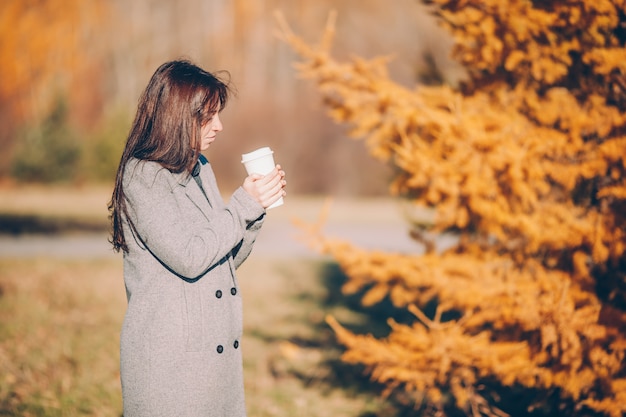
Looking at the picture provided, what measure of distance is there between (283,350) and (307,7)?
30955 mm

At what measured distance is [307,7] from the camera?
110 feet

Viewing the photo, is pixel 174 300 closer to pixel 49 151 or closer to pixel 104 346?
pixel 104 346

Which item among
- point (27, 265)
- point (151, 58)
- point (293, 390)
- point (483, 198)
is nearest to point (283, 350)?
point (293, 390)

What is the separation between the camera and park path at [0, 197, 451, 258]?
399 inches

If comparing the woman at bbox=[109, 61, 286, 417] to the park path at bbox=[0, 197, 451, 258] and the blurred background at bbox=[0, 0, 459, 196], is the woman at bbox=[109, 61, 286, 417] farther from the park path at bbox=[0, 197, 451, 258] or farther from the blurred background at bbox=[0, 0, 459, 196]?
the blurred background at bbox=[0, 0, 459, 196]

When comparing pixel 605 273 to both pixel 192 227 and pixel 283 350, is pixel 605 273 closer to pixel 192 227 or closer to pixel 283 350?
pixel 192 227

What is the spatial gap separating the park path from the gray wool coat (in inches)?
183

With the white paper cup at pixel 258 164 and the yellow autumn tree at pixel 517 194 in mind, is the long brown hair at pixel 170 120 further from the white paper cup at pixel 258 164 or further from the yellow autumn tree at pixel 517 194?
the yellow autumn tree at pixel 517 194

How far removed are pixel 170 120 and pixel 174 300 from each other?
61cm

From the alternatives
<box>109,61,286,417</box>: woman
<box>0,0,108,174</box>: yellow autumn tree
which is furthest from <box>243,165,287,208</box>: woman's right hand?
<box>0,0,108,174</box>: yellow autumn tree

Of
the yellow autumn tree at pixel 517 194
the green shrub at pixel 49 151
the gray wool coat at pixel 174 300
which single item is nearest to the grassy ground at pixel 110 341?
the yellow autumn tree at pixel 517 194

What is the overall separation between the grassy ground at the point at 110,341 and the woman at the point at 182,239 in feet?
7.27

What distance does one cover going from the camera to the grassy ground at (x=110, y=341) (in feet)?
13.5

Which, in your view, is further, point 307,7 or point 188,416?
point 307,7
